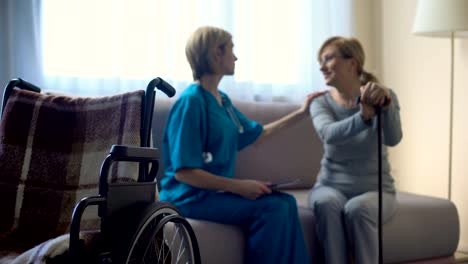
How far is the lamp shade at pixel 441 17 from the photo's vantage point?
2285mm

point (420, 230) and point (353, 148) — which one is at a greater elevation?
point (353, 148)

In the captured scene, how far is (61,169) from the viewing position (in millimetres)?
1409

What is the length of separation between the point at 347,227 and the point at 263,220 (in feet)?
1.09

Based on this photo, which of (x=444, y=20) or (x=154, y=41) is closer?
(x=444, y=20)

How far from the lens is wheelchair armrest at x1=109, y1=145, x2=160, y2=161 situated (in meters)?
1.05

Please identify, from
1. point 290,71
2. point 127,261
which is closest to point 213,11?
point 290,71

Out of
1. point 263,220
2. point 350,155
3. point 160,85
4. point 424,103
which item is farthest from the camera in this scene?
point 424,103

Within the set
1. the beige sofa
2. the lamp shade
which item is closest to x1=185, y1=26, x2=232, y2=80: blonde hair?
the beige sofa

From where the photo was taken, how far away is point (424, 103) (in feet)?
9.01

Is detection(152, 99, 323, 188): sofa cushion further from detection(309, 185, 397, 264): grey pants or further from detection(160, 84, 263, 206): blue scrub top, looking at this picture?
detection(309, 185, 397, 264): grey pants

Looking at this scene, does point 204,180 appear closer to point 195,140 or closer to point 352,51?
point 195,140

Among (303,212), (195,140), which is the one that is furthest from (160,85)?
(303,212)

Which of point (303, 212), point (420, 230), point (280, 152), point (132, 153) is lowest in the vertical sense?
point (420, 230)

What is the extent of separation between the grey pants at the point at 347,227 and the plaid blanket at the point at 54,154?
720mm
